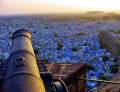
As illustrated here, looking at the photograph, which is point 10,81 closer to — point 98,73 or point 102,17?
point 98,73

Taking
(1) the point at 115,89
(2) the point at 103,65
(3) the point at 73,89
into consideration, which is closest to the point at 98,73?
(2) the point at 103,65

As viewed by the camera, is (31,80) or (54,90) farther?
(54,90)

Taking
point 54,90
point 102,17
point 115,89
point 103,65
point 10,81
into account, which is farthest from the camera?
point 102,17

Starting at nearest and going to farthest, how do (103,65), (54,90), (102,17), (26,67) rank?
1. (26,67)
2. (54,90)
3. (103,65)
4. (102,17)

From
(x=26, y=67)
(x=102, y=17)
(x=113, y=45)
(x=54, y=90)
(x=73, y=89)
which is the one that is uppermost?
(x=26, y=67)

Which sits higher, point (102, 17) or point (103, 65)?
point (103, 65)
